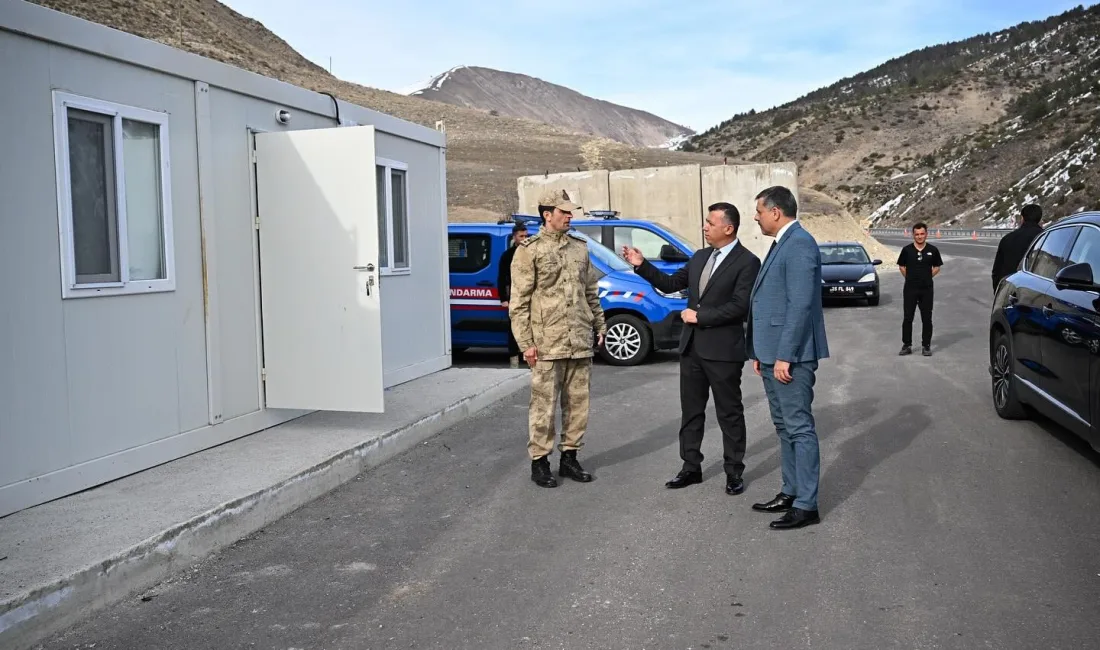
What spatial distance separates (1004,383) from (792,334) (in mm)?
4111

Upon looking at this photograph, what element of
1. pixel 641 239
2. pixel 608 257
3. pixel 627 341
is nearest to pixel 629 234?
pixel 641 239

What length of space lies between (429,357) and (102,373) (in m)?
5.31

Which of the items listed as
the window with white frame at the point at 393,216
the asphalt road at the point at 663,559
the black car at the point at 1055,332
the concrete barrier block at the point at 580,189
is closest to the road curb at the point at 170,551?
the asphalt road at the point at 663,559

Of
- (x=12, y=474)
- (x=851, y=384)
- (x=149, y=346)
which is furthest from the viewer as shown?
(x=851, y=384)

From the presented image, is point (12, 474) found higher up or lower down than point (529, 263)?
lower down

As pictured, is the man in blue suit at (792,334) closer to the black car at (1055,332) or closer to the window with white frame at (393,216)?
the black car at (1055,332)

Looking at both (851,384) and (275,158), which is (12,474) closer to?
(275,158)

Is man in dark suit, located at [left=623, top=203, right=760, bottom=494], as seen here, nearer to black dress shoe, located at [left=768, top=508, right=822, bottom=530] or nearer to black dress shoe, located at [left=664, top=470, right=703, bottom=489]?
black dress shoe, located at [left=664, top=470, right=703, bottom=489]

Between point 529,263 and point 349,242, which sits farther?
point 349,242

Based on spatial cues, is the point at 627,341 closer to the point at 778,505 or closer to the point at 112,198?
the point at 778,505

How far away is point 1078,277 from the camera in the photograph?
22.3ft

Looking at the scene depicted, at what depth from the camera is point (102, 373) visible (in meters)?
6.32

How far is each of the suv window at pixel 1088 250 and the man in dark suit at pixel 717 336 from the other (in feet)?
8.51

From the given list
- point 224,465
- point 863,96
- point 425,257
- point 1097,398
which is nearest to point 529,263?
point 224,465
